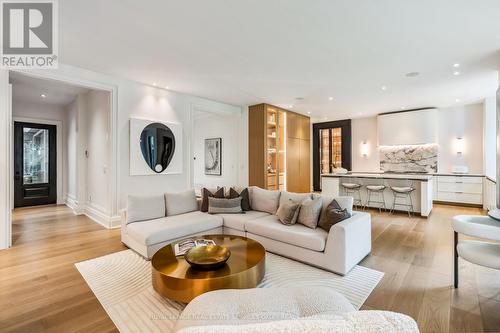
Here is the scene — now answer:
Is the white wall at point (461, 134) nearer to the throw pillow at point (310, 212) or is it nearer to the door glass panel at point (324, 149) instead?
the door glass panel at point (324, 149)

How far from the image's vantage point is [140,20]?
9.24 ft

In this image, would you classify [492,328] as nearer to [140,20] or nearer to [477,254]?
[477,254]

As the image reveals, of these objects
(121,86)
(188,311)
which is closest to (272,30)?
(188,311)

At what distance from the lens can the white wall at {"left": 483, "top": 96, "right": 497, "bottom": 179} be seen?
618 centimetres

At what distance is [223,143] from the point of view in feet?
26.2

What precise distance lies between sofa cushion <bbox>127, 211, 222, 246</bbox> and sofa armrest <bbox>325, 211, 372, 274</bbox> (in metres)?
1.80

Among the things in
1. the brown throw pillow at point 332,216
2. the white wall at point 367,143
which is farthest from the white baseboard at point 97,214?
the white wall at point 367,143

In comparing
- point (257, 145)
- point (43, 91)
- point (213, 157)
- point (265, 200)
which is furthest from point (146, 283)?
point (213, 157)

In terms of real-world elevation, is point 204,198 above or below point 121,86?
below

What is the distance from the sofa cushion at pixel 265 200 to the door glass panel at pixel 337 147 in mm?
6055

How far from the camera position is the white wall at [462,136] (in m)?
6.86

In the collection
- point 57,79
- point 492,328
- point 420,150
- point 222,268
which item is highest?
point 57,79

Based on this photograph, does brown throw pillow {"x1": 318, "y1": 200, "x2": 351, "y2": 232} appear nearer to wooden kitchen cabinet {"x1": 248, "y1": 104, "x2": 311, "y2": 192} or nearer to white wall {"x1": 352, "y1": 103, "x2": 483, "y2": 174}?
wooden kitchen cabinet {"x1": 248, "y1": 104, "x2": 311, "y2": 192}

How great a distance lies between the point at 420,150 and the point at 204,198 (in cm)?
717
